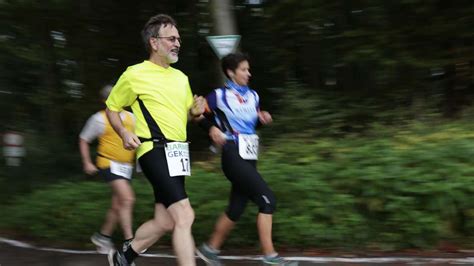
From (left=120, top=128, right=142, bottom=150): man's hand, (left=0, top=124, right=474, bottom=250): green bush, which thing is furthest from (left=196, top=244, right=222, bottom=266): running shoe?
(left=120, top=128, right=142, bottom=150): man's hand

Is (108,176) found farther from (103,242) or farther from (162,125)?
(162,125)

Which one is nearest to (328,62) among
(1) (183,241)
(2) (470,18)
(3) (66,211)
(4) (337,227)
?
(2) (470,18)

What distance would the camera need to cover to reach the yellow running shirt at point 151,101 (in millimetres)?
4125

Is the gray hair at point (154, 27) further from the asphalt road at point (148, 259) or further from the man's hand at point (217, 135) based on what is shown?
the asphalt road at point (148, 259)

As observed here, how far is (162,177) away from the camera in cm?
409

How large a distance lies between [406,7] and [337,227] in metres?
3.50

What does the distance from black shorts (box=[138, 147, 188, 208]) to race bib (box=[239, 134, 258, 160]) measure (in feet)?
2.28

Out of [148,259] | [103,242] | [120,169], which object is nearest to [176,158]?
[120,169]

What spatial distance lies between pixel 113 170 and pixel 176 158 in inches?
57.6

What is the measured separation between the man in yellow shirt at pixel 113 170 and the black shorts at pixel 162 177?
4.19ft

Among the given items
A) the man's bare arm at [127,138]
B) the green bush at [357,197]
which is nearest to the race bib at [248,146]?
the green bush at [357,197]

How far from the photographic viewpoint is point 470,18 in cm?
723

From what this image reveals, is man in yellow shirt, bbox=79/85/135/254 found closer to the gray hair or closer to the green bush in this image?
the green bush

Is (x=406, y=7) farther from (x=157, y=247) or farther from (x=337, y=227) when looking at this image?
(x=157, y=247)
